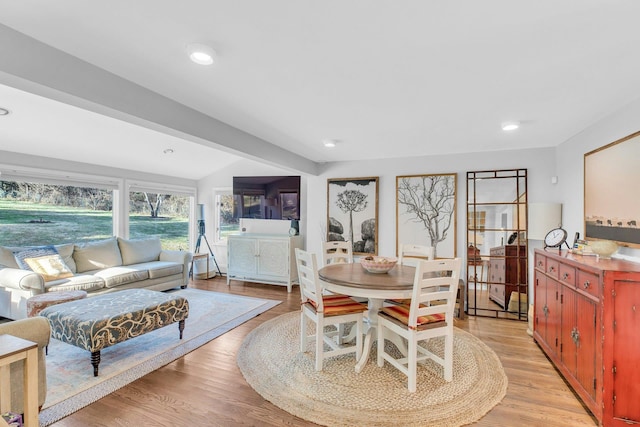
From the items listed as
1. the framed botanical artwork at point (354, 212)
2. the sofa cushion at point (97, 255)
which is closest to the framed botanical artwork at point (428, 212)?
the framed botanical artwork at point (354, 212)

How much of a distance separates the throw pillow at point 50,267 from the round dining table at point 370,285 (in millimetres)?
3376

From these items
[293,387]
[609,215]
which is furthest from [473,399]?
[609,215]

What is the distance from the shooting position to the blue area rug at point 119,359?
2211 mm

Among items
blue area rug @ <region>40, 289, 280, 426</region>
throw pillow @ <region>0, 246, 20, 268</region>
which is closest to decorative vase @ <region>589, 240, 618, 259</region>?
blue area rug @ <region>40, 289, 280, 426</region>

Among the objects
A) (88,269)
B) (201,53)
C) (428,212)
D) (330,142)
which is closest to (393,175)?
(428,212)

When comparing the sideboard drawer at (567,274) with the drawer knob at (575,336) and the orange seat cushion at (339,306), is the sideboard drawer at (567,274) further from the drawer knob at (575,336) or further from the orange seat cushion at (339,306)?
the orange seat cushion at (339,306)

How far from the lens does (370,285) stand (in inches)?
97.7

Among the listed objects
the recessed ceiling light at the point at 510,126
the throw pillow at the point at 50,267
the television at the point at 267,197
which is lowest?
the throw pillow at the point at 50,267

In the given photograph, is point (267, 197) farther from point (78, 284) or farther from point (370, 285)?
point (370, 285)

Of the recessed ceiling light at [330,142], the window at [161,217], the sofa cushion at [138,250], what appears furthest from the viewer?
the window at [161,217]

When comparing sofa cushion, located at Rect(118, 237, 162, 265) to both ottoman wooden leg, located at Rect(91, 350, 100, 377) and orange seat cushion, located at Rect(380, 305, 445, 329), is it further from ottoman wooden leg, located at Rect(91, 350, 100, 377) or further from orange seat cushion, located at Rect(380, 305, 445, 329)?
orange seat cushion, located at Rect(380, 305, 445, 329)

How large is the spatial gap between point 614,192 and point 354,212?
316 centimetres

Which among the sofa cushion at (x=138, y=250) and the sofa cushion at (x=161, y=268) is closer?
the sofa cushion at (x=161, y=268)

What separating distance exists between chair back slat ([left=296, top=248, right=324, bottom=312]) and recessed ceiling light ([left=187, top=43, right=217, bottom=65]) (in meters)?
1.56
